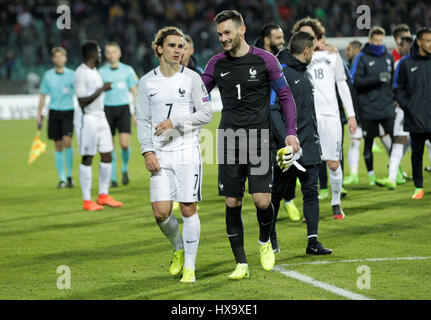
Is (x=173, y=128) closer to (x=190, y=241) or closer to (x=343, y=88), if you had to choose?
(x=190, y=241)

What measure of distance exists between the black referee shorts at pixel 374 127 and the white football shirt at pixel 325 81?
2.94m

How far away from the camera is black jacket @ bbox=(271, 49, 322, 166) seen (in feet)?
25.0

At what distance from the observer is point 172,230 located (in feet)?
22.1

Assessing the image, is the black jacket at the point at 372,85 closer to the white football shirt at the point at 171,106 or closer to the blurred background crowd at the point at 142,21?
the white football shirt at the point at 171,106

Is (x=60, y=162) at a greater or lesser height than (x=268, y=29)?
lesser

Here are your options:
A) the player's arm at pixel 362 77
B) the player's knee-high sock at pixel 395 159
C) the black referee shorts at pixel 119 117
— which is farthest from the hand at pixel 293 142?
the black referee shorts at pixel 119 117

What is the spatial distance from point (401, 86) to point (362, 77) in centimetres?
130

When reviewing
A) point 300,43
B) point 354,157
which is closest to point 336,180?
point 300,43

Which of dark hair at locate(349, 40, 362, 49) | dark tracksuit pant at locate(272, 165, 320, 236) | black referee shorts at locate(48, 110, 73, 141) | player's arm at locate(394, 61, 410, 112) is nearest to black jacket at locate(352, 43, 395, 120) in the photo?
player's arm at locate(394, 61, 410, 112)

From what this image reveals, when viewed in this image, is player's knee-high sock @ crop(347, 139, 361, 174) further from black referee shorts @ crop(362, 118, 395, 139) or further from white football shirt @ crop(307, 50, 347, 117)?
white football shirt @ crop(307, 50, 347, 117)

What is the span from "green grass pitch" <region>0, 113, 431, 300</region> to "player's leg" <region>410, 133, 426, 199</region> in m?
0.17
